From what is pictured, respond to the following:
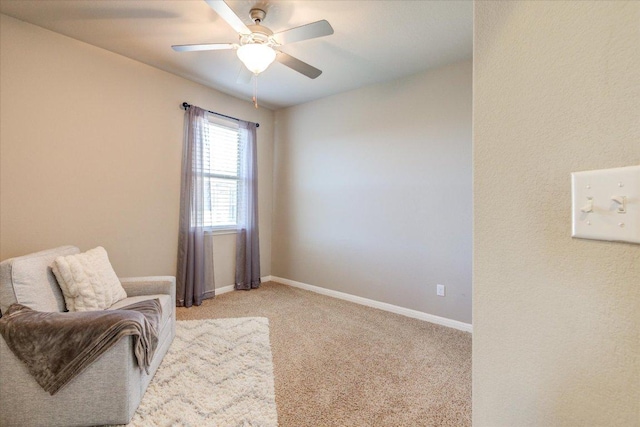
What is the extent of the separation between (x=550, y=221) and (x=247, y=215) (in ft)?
12.4

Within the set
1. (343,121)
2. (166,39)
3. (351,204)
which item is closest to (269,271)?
(351,204)

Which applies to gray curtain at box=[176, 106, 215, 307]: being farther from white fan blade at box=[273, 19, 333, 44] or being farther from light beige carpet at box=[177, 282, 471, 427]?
white fan blade at box=[273, 19, 333, 44]

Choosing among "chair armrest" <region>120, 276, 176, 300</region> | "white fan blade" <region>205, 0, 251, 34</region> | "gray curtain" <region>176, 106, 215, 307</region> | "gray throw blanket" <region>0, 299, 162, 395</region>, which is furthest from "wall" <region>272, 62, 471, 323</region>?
"gray throw blanket" <region>0, 299, 162, 395</region>

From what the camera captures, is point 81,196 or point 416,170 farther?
point 416,170

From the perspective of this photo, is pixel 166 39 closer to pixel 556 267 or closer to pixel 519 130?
pixel 519 130

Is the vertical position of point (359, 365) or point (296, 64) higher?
point (296, 64)

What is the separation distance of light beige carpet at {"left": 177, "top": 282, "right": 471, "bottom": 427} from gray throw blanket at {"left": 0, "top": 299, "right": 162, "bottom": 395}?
38.6 inches

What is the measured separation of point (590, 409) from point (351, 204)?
10.5ft

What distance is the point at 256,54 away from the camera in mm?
1995

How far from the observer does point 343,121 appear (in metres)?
3.70

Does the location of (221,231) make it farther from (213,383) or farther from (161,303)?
(213,383)

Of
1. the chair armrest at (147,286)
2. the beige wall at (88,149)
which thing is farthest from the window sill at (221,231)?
the chair armrest at (147,286)

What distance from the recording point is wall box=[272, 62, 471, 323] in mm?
2861

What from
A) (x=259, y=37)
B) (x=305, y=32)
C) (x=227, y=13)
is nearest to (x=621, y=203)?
(x=305, y=32)
